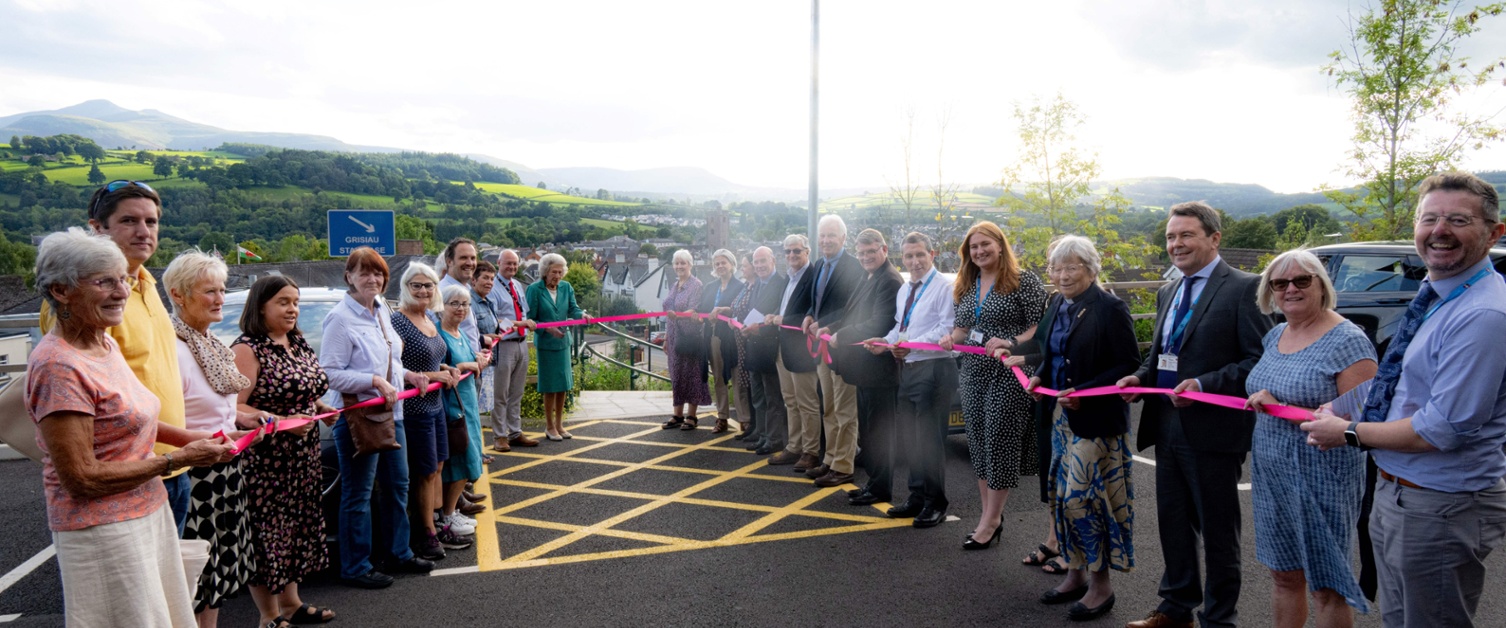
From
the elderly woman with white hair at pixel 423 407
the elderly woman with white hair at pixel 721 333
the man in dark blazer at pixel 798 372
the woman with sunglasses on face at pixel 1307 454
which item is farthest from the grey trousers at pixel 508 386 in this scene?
the woman with sunglasses on face at pixel 1307 454

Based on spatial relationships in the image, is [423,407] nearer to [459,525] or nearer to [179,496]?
[459,525]

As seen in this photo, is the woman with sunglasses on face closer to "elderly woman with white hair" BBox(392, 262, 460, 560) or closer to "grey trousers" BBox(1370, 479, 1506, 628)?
"grey trousers" BBox(1370, 479, 1506, 628)

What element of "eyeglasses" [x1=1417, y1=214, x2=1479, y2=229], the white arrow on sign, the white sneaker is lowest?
the white sneaker

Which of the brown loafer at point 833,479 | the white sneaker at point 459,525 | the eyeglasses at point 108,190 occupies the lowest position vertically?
the brown loafer at point 833,479

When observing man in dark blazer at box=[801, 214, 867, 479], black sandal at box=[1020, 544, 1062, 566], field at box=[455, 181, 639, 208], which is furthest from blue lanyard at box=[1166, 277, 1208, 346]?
field at box=[455, 181, 639, 208]

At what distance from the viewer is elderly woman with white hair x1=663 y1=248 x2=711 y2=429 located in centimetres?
943

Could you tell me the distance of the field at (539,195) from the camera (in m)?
125

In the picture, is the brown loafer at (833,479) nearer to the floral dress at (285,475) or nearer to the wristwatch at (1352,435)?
the floral dress at (285,475)

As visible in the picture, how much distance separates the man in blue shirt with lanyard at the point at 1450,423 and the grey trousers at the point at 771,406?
5.71 metres

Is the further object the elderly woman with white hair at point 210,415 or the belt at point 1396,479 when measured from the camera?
the elderly woman with white hair at point 210,415

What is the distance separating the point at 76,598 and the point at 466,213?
4144 inches

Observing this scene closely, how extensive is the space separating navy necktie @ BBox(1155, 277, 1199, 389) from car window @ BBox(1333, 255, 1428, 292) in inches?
254

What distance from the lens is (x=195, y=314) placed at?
12.0 feet

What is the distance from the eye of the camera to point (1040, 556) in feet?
16.4
